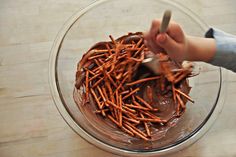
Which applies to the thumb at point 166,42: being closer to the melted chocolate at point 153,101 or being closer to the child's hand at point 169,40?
the child's hand at point 169,40

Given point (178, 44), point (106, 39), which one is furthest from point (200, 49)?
point (106, 39)

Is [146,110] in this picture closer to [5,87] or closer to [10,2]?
[5,87]

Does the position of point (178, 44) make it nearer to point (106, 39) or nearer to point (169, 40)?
point (169, 40)

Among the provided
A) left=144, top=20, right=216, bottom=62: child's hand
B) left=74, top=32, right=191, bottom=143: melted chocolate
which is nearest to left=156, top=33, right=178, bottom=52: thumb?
left=144, top=20, right=216, bottom=62: child's hand

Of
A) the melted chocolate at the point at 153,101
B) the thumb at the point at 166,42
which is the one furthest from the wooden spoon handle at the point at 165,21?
the melted chocolate at the point at 153,101

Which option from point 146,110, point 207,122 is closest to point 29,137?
point 146,110
